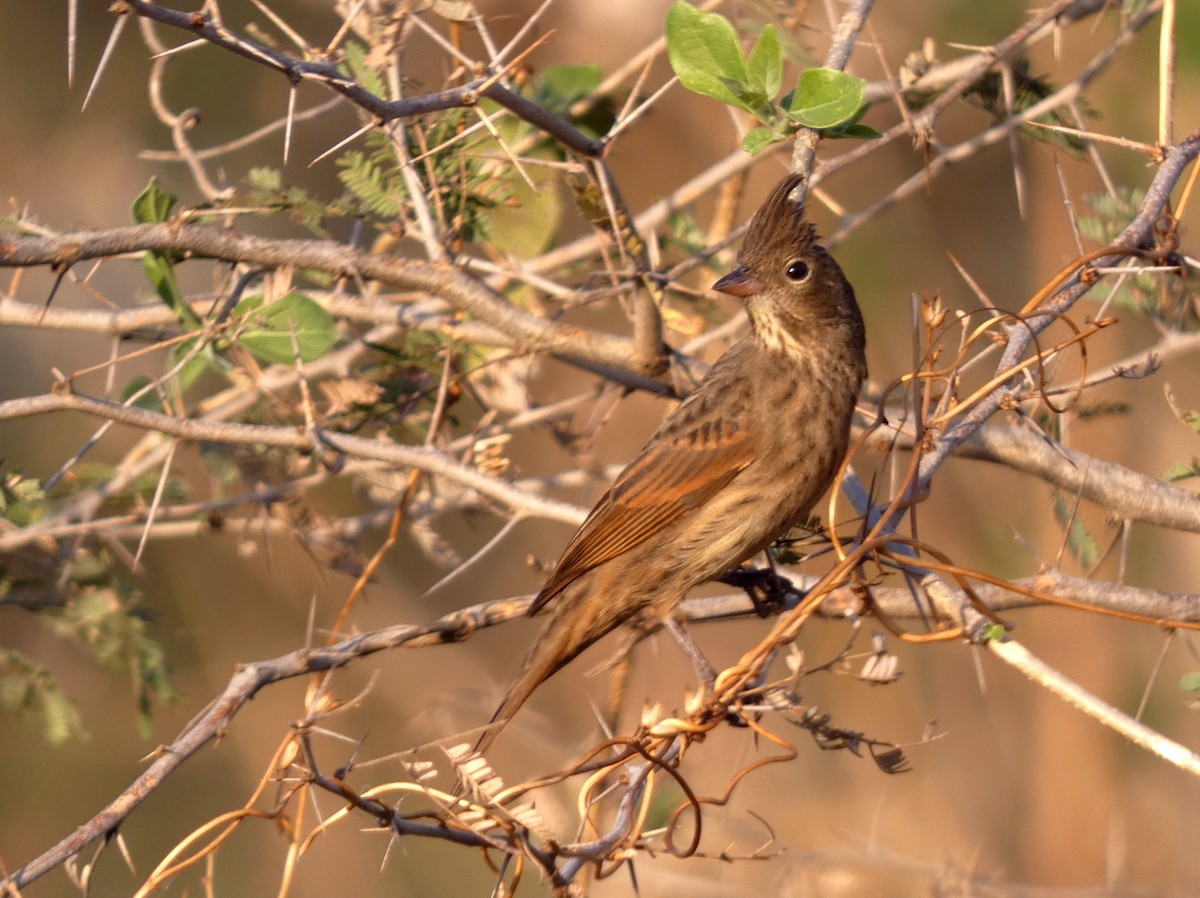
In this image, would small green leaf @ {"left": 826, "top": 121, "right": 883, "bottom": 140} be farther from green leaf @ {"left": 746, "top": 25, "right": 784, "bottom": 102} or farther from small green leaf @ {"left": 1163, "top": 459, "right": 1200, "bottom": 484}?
small green leaf @ {"left": 1163, "top": 459, "right": 1200, "bottom": 484}

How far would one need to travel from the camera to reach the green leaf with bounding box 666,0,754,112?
3090 mm

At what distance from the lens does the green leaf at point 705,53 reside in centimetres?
309

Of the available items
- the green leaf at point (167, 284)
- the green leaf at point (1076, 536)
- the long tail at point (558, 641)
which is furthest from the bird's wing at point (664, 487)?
the green leaf at point (167, 284)

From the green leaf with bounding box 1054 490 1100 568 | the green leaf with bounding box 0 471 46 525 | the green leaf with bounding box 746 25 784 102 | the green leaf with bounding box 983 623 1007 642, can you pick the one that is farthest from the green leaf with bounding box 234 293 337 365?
the green leaf with bounding box 1054 490 1100 568

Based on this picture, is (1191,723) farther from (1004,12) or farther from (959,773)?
(1004,12)

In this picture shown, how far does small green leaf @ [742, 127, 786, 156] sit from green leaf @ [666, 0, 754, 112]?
0.19 feet

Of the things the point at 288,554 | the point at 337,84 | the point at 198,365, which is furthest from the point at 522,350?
the point at 288,554

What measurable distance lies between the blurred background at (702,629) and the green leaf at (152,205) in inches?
153

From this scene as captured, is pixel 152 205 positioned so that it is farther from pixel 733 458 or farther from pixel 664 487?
pixel 733 458

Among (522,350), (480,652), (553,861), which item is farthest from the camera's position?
(480,652)

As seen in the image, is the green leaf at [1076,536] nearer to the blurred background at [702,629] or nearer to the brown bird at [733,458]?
the brown bird at [733,458]

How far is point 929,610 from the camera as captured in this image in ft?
10.5

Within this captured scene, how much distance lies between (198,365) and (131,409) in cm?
45

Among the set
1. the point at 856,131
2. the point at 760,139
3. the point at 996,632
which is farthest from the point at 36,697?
the point at 996,632
